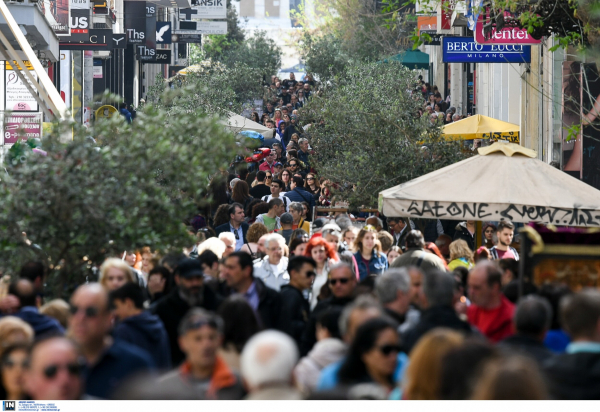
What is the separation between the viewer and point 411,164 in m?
15.3

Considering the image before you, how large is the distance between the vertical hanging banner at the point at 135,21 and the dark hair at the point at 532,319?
1325 inches

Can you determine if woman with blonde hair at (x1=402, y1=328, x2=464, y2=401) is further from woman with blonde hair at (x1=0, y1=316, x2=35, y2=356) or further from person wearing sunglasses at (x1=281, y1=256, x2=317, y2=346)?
person wearing sunglasses at (x1=281, y1=256, x2=317, y2=346)

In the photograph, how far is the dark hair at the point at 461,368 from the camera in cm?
411

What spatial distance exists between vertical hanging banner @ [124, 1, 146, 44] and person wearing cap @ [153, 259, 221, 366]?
3156 centimetres

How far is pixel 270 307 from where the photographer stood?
773 centimetres

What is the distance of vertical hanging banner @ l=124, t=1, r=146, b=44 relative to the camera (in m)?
37.9

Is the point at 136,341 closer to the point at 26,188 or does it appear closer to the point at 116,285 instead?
the point at 116,285

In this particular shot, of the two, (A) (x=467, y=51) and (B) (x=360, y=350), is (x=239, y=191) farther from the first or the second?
(B) (x=360, y=350)

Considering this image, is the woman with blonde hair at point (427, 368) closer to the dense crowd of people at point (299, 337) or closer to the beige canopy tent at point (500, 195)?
the dense crowd of people at point (299, 337)

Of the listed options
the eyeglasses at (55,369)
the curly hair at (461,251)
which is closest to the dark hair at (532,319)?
the eyeglasses at (55,369)

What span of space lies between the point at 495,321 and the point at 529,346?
126 cm

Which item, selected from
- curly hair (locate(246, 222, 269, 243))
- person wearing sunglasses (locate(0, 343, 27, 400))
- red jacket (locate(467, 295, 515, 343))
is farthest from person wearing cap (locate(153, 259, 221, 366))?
curly hair (locate(246, 222, 269, 243))

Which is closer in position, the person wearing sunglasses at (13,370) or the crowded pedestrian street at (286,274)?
the crowded pedestrian street at (286,274)

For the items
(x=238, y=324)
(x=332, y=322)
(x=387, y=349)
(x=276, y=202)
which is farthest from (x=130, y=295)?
(x=276, y=202)
